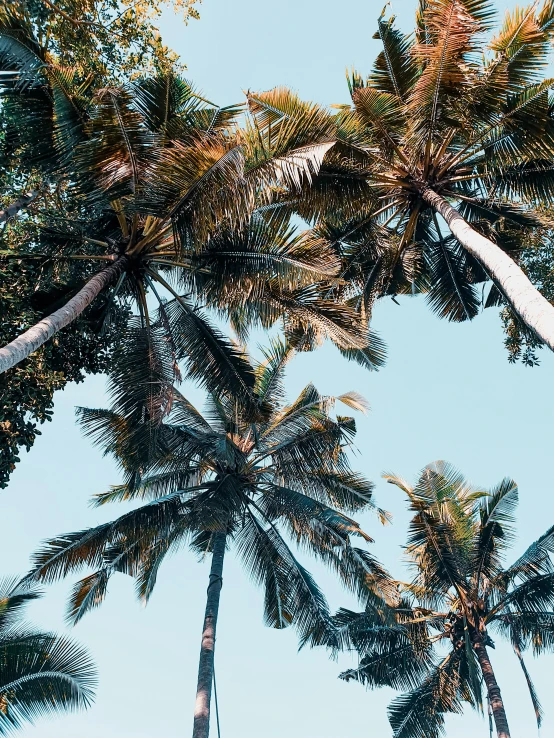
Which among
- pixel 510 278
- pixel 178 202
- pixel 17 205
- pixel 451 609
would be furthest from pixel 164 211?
pixel 451 609

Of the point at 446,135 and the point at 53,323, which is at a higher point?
the point at 446,135

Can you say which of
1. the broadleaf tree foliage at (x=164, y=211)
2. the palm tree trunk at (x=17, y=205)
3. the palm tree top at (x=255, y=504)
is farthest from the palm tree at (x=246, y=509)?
the palm tree trunk at (x=17, y=205)

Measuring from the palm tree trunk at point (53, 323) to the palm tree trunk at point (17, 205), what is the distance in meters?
1.40

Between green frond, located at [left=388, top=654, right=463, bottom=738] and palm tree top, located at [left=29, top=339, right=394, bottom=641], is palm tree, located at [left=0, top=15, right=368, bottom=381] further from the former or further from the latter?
green frond, located at [left=388, top=654, right=463, bottom=738]

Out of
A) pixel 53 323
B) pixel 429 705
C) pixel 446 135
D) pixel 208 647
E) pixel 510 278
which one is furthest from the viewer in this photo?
pixel 429 705

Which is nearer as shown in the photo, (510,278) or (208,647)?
(510,278)

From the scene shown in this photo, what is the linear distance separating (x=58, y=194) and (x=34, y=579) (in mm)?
7962

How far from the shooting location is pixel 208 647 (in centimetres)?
1581

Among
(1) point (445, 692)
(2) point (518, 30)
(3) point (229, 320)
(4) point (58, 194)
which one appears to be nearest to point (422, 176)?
(2) point (518, 30)

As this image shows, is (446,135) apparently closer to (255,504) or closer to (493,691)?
(255,504)

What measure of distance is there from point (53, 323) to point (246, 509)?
29.5ft

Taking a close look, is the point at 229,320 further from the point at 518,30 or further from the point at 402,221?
the point at 518,30

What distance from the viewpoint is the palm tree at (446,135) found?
11.9m

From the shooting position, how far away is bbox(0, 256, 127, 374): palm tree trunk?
858 cm
